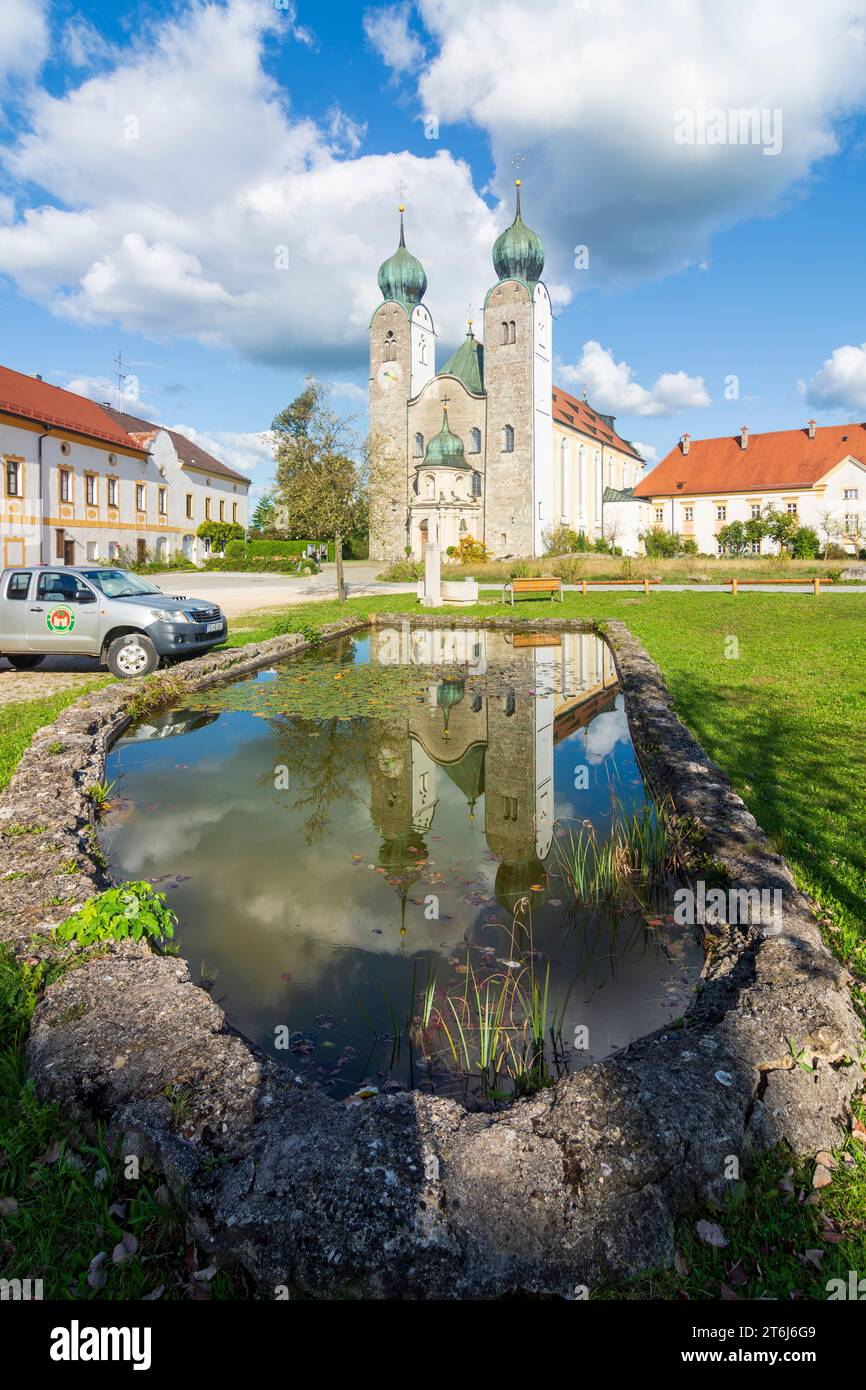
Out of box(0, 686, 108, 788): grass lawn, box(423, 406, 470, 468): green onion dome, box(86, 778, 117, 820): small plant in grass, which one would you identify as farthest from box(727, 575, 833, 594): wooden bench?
box(423, 406, 470, 468): green onion dome

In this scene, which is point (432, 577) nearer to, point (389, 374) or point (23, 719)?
point (23, 719)

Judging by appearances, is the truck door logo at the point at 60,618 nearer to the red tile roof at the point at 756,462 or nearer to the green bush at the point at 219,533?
the green bush at the point at 219,533

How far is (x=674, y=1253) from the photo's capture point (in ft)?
7.35

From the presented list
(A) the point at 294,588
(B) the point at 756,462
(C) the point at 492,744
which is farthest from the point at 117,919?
(B) the point at 756,462

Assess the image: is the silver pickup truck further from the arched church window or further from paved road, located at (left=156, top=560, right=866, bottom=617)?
the arched church window

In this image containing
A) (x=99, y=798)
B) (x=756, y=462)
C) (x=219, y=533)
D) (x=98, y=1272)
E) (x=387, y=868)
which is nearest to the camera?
(x=98, y=1272)

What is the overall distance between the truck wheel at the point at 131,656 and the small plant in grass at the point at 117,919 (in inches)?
336

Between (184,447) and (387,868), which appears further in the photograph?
(184,447)

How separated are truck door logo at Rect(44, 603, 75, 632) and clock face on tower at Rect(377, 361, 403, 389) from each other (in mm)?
49702

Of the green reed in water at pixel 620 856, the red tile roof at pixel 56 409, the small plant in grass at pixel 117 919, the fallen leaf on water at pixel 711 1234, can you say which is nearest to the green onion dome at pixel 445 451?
the red tile roof at pixel 56 409

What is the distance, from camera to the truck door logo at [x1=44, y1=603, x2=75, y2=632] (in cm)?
1227

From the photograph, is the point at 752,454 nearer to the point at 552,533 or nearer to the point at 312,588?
the point at 552,533

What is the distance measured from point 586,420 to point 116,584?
7096cm

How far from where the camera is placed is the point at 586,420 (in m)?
76.3
